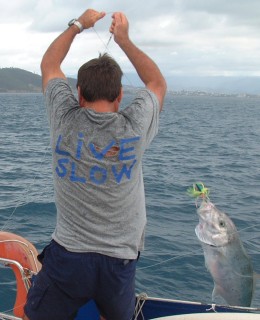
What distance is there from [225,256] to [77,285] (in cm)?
151

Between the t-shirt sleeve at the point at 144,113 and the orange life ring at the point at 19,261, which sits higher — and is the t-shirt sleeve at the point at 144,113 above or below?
above

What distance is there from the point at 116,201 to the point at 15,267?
1974mm

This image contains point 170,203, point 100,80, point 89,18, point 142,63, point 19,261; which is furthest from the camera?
point 170,203

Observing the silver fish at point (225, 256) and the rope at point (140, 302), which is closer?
the silver fish at point (225, 256)

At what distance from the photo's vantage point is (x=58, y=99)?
2.79 meters

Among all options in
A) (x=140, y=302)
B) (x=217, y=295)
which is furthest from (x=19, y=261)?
(x=217, y=295)

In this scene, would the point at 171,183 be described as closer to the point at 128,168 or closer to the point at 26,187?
the point at 26,187

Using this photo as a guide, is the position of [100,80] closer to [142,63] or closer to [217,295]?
[142,63]

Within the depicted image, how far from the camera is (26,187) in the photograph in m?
12.9

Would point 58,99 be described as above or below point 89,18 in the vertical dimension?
below

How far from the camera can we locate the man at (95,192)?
2.62 m

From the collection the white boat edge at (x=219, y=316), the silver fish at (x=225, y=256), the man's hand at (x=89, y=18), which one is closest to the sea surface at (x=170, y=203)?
the silver fish at (x=225, y=256)

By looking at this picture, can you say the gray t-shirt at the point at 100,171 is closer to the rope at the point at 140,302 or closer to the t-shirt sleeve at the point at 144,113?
the t-shirt sleeve at the point at 144,113

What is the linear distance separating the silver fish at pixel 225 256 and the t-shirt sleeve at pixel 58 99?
165cm
